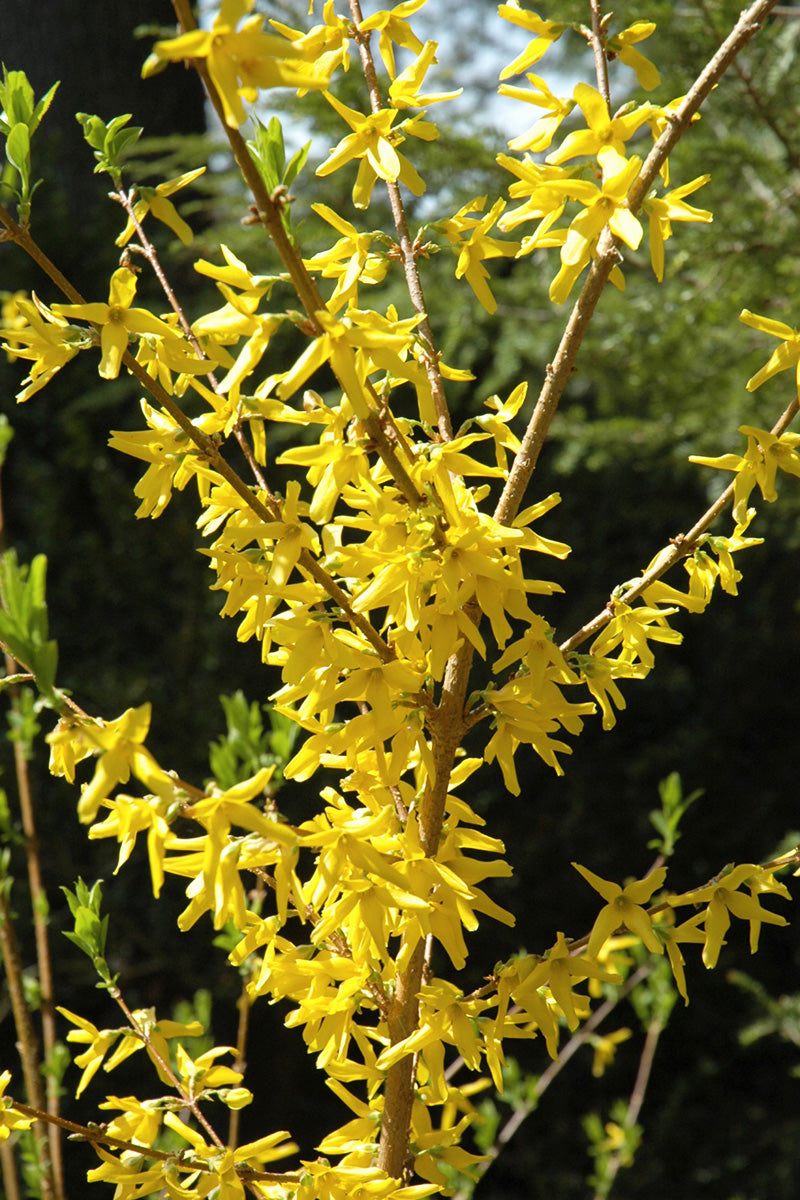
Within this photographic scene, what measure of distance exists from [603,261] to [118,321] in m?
0.45

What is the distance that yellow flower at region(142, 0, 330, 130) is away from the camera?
2.02ft

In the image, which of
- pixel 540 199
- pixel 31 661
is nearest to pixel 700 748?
pixel 540 199

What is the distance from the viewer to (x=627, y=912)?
996mm

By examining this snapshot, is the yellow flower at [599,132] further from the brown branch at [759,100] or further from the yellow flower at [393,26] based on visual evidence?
the brown branch at [759,100]

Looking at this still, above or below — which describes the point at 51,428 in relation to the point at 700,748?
above

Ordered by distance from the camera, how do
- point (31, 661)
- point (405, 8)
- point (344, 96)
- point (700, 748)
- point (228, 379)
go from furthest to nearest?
1. point (700, 748)
2. point (344, 96)
3. point (405, 8)
4. point (228, 379)
5. point (31, 661)

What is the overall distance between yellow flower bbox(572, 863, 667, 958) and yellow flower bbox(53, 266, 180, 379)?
628mm

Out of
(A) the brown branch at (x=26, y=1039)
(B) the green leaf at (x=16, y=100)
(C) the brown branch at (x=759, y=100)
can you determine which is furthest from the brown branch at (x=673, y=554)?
(C) the brown branch at (x=759, y=100)

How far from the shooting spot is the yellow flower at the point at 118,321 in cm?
83

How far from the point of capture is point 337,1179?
96cm

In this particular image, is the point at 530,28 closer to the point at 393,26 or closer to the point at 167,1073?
the point at 393,26

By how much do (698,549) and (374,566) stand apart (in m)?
0.40

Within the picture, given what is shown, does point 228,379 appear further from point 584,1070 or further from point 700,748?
point 584,1070

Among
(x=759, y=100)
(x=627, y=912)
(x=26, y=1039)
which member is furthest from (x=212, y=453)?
(x=759, y=100)
